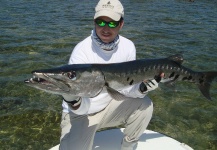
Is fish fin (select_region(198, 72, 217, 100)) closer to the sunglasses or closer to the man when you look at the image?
the man

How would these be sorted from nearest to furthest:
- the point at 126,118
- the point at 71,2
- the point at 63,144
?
the point at 63,144
the point at 126,118
the point at 71,2

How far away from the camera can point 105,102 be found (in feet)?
15.5

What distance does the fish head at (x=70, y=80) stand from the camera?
3.40m

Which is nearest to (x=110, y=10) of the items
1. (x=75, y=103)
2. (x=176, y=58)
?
(x=176, y=58)

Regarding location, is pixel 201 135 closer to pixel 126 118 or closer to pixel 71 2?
pixel 126 118

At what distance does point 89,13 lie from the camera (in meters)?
18.5

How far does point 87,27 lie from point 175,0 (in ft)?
41.7

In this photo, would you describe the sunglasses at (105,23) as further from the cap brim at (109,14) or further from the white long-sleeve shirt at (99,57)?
the white long-sleeve shirt at (99,57)

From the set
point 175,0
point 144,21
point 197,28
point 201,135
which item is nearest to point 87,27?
point 144,21

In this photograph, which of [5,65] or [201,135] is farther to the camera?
[5,65]

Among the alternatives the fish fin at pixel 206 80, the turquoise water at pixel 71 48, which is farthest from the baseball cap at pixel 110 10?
the fish fin at pixel 206 80

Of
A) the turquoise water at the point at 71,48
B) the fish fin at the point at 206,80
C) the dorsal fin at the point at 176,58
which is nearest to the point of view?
the dorsal fin at the point at 176,58

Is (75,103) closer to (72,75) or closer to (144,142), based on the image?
(72,75)

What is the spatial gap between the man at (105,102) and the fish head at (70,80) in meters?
0.39
